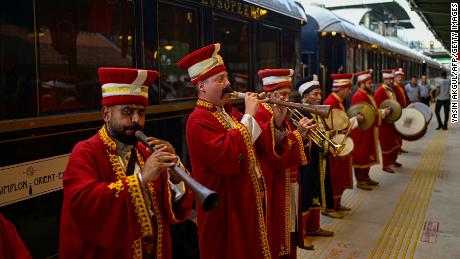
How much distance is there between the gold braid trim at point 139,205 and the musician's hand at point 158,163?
0.18ft

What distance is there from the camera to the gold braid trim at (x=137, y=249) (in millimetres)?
2014

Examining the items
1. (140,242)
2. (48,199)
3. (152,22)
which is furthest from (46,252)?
(152,22)

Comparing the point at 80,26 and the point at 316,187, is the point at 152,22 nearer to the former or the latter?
the point at 80,26

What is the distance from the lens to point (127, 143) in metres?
2.03

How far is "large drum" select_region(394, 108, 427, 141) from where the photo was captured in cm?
788

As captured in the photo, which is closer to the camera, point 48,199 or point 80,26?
point 48,199

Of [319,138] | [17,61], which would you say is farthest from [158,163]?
[319,138]

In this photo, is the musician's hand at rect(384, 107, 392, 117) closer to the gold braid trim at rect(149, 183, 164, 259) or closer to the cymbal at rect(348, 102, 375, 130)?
the cymbal at rect(348, 102, 375, 130)

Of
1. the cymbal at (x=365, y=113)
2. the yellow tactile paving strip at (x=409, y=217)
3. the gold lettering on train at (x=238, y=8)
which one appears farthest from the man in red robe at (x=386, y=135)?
the gold lettering on train at (x=238, y=8)

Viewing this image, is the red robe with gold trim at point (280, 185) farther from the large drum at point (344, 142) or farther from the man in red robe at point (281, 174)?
the large drum at point (344, 142)

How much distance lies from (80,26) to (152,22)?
76 cm

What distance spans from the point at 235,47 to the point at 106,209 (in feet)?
11.2

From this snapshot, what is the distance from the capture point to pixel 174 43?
395cm

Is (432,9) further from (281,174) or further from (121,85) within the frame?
(121,85)
